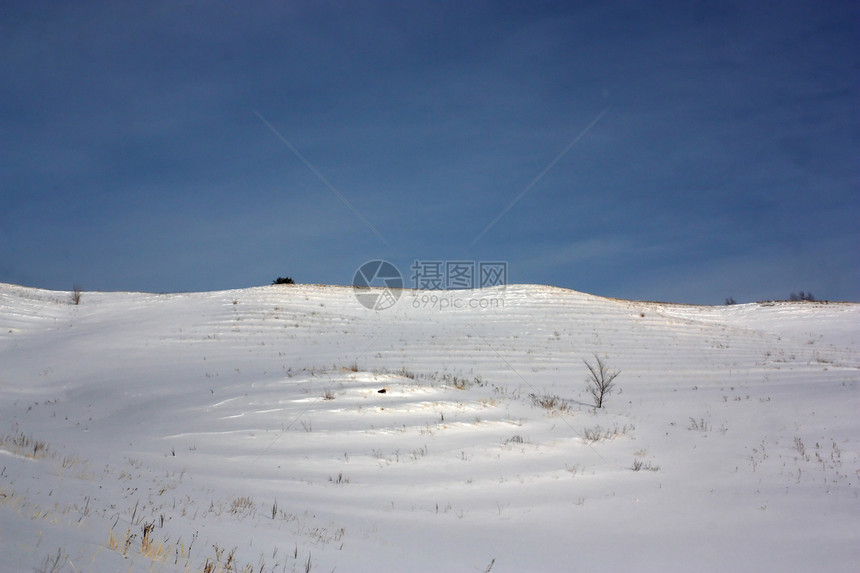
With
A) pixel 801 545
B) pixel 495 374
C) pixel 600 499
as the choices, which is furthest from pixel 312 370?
pixel 801 545

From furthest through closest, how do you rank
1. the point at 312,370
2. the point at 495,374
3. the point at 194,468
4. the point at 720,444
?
the point at 495,374, the point at 312,370, the point at 720,444, the point at 194,468

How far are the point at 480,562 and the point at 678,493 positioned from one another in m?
3.70

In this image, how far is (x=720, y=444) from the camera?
10078 millimetres

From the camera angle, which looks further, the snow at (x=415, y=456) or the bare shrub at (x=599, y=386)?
the bare shrub at (x=599, y=386)

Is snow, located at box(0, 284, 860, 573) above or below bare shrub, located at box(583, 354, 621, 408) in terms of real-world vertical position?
below

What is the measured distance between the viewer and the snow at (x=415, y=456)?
509cm

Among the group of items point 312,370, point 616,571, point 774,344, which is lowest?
point 616,571

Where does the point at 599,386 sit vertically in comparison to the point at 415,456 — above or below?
above

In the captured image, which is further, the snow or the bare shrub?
the bare shrub

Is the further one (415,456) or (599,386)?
(599,386)

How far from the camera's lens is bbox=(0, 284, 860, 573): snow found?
509 cm

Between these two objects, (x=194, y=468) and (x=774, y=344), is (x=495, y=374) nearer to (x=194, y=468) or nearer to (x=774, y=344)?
(x=194, y=468)

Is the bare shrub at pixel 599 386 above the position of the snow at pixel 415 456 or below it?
above

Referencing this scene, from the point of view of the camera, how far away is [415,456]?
919cm
